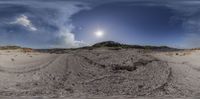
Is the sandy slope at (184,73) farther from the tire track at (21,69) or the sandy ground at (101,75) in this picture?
the tire track at (21,69)

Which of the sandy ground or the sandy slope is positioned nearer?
the sandy ground

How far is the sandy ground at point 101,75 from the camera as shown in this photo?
25.0 metres

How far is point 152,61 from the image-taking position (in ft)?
106

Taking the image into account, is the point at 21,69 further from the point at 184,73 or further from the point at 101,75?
the point at 184,73

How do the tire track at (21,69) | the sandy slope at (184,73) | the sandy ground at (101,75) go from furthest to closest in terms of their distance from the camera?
the tire track at (21,69) → the sandy slope at (184,73) → the sandy ground at (101,75)

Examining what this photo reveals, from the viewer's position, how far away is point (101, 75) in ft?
94.6

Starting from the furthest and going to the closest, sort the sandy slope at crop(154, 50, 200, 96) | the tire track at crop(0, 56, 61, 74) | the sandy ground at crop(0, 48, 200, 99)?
the tire track at crop(0, 56, 61, 74) → the sandy slope at crop(154, 50, 200, 96) → the sandy ground at crop(0, 48, 200, 99)

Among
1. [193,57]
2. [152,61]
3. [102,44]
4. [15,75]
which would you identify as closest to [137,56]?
[152,61]

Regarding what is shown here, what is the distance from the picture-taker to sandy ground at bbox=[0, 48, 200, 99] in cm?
2502

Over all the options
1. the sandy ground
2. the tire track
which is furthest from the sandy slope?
the tire track

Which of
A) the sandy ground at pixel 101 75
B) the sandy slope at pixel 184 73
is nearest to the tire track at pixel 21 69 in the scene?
the sandy ground at pixel 101 75

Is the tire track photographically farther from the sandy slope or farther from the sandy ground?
the sandy slope

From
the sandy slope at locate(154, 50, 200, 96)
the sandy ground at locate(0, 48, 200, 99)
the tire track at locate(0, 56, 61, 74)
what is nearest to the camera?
the sandy ground at locate(0, 48, 200, 99)

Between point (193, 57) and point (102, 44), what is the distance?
54.9 ft
